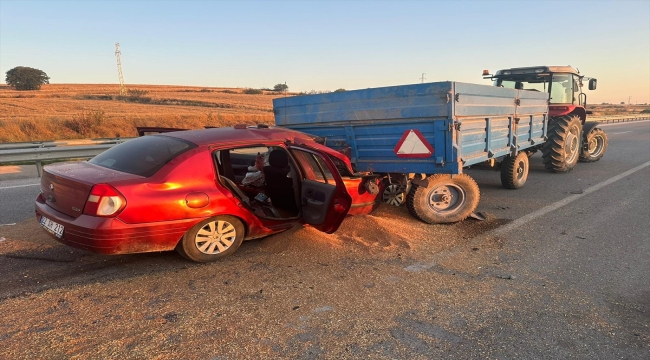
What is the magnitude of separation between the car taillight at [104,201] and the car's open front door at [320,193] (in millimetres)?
1779

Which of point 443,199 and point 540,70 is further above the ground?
point 540,70

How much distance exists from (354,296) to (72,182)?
2.60 meters

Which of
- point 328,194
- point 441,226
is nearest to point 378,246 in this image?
point 328,194

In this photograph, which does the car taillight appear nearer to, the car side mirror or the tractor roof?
the tractor roof

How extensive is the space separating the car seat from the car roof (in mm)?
283

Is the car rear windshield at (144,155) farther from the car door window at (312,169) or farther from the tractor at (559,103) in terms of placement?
the tractor at (559,103)

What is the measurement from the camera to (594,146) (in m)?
11.8

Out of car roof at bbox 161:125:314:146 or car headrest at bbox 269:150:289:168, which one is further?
car headrest at bbox 269:150:289:168

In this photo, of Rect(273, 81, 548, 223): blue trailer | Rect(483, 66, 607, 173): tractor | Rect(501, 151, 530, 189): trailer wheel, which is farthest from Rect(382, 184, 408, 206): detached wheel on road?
Rect(483, 66, 607, 173): tractor

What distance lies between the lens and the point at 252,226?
4277 millimetres

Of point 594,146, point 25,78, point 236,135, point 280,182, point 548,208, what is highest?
point 25,78

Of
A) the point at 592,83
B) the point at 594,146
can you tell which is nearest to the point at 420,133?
the point at 592,83

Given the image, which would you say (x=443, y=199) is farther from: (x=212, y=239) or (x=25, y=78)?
(x=25, y=78)

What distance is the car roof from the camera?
4.24 m
